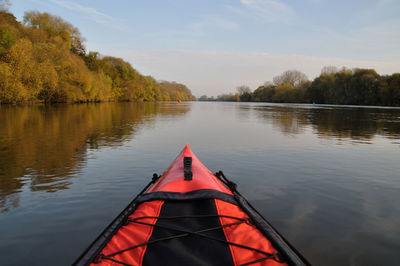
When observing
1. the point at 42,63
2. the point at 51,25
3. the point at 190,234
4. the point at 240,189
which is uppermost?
the point at 51,25

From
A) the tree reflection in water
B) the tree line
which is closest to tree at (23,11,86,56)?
the tree reflection in water

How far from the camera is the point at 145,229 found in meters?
2.65

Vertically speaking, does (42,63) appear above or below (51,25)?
below

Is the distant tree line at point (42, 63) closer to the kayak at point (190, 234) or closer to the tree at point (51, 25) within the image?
the tree at point (51, 25)

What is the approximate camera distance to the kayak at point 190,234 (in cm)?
220

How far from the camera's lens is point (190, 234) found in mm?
2574

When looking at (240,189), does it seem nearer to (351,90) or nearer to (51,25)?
(51,25)

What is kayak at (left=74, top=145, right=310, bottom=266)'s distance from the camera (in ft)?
7.21

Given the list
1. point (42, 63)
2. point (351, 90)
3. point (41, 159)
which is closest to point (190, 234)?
point (41, 159)

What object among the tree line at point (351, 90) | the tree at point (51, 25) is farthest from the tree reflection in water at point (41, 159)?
the tree line at point (351, 90)

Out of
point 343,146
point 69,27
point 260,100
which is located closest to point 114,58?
point 69,27

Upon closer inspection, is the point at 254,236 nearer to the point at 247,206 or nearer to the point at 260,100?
the point at 247,206

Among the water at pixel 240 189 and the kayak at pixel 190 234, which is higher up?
the kayak at pixel 190 234

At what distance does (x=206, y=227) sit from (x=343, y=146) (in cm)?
1003
